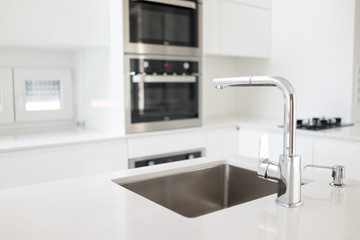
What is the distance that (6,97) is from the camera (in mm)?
2586

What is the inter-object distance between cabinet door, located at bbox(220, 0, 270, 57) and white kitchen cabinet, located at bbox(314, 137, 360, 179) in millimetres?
1105

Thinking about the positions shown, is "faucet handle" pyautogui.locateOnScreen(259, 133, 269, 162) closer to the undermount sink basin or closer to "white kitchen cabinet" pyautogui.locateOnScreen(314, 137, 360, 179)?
the undermount sink basin

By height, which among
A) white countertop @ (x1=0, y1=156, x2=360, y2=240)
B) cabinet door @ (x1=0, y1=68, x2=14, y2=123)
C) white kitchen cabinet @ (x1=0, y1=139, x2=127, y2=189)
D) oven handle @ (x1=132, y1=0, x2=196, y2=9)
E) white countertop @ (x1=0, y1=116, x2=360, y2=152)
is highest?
oven handle @ (x1=132, y1=0, x2=196, y2=9)

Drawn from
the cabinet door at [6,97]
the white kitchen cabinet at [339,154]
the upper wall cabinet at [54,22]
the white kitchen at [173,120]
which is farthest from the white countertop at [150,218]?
the cabinet door at [6,97]

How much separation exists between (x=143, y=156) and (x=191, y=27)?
3.40 ft

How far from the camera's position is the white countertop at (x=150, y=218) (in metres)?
0.80

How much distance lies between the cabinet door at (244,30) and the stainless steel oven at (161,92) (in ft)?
1.51

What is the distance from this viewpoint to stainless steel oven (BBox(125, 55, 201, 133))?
8.02ft

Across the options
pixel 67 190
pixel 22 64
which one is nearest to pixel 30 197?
pixel 67 190

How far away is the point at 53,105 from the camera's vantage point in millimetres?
2816

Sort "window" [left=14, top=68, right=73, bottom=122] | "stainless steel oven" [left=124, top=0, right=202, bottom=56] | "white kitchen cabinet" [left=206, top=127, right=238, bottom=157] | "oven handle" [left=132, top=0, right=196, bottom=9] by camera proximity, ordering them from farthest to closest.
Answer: "white kitchen cabinet" [left=206, top=127, right=238, bottom=157] → "window" [left=14, top=68, right=73, bottom=122] → "oven handle" [left=132, top=0, right=196, bottom=9] → "stainless steel oven" [left=124, top=0, right=202, bottom=56]

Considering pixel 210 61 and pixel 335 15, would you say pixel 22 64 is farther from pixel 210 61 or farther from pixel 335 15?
pixel 335 15

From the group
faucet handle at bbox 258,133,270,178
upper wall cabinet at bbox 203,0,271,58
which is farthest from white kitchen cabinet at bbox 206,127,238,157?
faucet handle at bbox 258,133,270,178

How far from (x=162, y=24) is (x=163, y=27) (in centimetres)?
2
